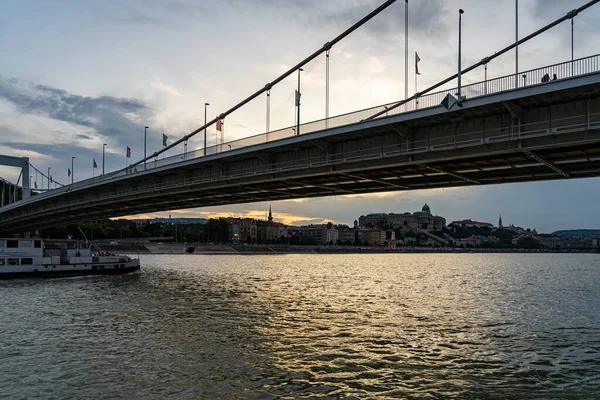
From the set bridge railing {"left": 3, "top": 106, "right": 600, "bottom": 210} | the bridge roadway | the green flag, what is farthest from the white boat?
the green flag

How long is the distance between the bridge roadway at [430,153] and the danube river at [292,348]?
28.7ft

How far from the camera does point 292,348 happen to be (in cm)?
2044

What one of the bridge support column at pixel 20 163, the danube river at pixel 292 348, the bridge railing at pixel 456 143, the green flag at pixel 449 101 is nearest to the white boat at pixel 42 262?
the danube river at pixel 292 348

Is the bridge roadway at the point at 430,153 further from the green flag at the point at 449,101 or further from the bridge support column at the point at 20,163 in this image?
the bridge support column at the point at 20,163

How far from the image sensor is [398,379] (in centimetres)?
1634

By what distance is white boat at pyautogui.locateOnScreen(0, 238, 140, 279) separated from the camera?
172 feet

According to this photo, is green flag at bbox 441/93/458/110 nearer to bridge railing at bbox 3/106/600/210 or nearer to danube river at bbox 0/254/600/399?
bridge railing at bbox 3/106/600/210

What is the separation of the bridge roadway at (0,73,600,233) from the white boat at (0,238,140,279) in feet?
48.0

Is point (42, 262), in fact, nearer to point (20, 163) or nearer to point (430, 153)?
point (430, 153)

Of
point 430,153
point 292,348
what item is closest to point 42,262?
point 292,348

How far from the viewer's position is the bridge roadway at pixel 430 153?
21.9 meters

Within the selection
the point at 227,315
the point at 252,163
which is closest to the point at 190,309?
the point at 227,315

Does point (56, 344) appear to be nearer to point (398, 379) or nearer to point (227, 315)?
point (227, 315)

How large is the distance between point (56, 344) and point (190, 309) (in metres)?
11.2
